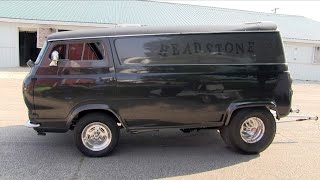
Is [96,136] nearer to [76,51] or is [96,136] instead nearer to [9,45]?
[76,51]

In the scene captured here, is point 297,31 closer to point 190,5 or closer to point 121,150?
point 190,5

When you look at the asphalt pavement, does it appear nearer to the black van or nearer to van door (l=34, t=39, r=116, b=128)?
the black van

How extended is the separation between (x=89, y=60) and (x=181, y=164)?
7.66ft

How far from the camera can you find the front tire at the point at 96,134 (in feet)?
19.3

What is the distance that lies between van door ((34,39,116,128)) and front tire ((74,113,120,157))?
294 mm

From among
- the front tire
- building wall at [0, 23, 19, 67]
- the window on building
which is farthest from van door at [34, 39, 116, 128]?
the window on building

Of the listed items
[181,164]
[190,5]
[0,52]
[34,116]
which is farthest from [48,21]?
[181,164]

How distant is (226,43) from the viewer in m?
6.04

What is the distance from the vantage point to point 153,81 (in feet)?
19.2

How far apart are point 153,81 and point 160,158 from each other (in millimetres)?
1333

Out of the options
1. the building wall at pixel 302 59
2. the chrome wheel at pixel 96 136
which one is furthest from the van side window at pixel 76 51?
the building wall at pixel 302 59

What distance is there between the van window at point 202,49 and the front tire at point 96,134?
1.09 meters

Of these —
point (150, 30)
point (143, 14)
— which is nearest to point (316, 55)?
point (143, 14)

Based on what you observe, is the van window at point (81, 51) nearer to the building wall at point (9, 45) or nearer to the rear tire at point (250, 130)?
the rear tire at point (250, 130)
